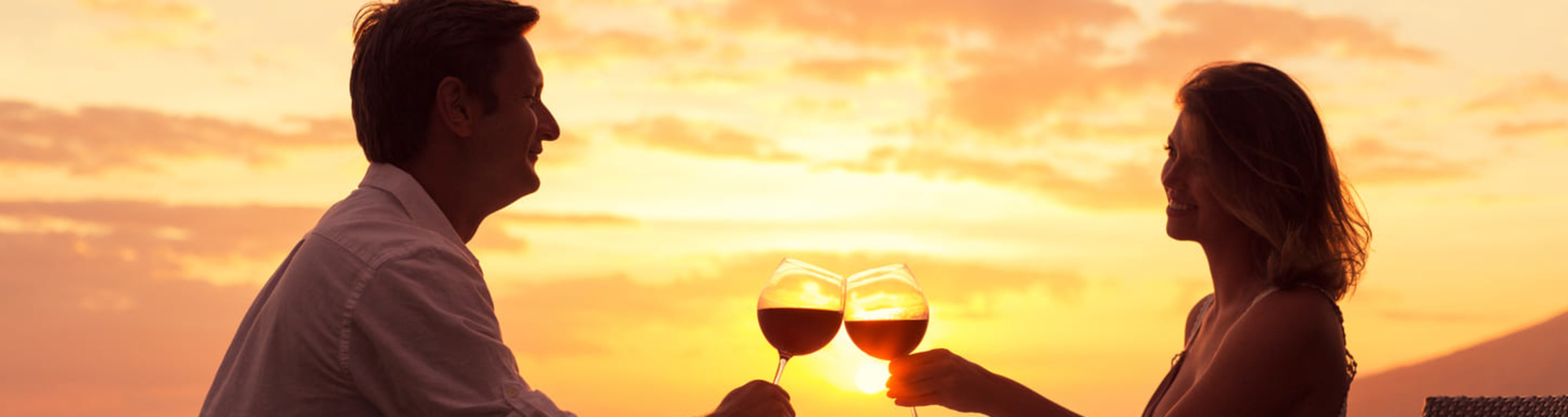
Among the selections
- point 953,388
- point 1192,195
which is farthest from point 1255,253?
point 953,388

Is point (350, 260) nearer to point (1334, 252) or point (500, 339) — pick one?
point (500, 339)

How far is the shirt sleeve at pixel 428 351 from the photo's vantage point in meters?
2.61

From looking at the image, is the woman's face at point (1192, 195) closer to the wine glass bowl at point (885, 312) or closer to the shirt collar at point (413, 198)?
the wine glass bowl at point (885, 312)

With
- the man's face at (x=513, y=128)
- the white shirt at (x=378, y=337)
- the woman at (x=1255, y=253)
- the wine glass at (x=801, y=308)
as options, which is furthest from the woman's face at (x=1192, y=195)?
the white shirt at (x=378, y=337)

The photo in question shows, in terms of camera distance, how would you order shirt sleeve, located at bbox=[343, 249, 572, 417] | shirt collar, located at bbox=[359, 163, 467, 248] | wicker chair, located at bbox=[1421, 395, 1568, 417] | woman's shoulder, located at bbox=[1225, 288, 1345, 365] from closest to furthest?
shirt sleeve, located at bbox=[343, 249, 572, 417] → shirt collar, located at bbox=[359, 163, 467, 248] → woman's shoulder, located at bbox=[1225, 288, 1345, 365] → wicker chair, located at bbox=[1421, 395, 1568, 417]

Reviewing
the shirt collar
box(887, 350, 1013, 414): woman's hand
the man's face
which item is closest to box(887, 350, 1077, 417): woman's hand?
box(887, 350, 1013, 414): woman's hand

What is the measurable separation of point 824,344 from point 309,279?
1.47 metres

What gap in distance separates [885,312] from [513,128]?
3.80 ft

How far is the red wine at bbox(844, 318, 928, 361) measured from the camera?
141 inches

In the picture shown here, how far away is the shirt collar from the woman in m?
1.34

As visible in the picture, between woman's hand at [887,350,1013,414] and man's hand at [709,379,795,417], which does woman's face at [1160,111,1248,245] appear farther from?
man's hand at [709,379,795,417]

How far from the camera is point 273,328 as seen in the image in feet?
9.11

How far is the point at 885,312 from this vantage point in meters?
3.57

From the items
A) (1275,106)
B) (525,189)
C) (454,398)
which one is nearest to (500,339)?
(454,398)
